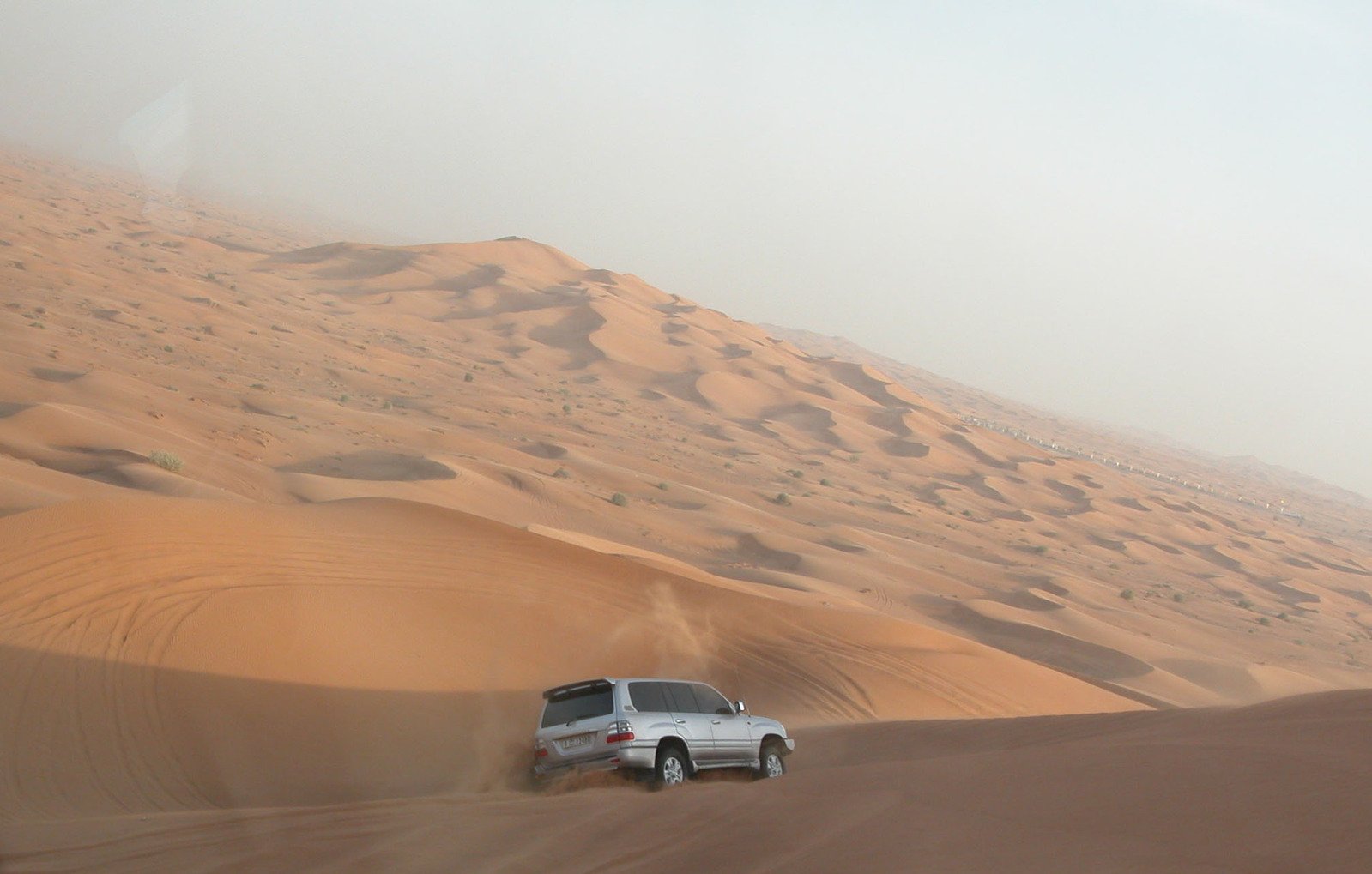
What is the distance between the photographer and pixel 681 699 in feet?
37.3

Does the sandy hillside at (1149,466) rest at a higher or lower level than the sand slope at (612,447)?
lower

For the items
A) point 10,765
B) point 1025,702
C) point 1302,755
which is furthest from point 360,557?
point 1302,755

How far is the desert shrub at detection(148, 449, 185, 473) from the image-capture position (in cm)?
2053

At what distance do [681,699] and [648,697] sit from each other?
0.50 metres

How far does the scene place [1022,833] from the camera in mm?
6840

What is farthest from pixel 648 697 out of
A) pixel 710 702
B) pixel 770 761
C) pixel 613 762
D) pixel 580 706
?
pixel 770 761

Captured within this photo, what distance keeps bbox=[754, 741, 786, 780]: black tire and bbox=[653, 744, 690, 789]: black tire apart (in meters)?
1.12

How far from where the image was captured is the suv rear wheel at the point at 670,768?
1060 centimetres

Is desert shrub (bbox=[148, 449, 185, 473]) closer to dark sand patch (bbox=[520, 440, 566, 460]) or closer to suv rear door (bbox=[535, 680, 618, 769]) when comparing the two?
suv rear door (bbox=[535, 680, 618, 769])

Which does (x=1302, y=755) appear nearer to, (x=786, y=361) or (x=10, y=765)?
(x=10, y=765)

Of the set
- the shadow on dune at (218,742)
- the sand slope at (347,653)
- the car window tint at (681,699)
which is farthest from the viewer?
the car window tint at (681,699)

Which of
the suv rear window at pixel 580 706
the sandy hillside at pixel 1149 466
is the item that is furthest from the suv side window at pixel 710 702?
the sandy hillside at pixel 1149 466

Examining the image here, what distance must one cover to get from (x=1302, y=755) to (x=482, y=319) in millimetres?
64374

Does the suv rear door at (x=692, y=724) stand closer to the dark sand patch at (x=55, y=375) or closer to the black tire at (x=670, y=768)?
the black tire at (x=670, y=768)
